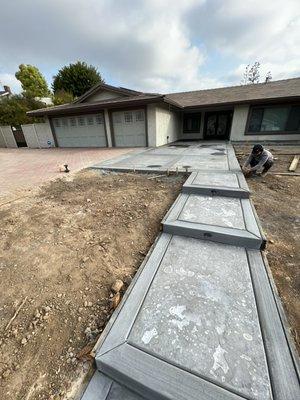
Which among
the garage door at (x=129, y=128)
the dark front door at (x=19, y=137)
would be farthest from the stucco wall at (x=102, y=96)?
the dark front door at (x=19, y=137)

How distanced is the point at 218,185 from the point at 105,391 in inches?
141

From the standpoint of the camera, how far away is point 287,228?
2.83 meters

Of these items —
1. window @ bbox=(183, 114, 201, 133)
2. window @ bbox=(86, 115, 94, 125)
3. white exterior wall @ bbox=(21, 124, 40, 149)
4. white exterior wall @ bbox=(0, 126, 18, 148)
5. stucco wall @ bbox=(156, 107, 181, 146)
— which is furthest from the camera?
white exterior wall @ bbox=(0, 126, 18, 148)

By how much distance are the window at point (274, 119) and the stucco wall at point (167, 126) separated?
192 inches

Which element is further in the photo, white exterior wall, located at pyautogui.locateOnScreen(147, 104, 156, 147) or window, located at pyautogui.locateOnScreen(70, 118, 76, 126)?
window, located at pyautogui.locateOnScreen(70, 118, 76, 126)

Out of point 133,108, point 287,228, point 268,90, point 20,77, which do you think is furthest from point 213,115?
point 20,77

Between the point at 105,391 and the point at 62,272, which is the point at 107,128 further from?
the point at 105,391

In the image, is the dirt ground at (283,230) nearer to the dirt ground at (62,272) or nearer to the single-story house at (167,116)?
the dirt ground at (62,272)

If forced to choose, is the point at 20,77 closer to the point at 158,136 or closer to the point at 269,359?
the point at 158,136

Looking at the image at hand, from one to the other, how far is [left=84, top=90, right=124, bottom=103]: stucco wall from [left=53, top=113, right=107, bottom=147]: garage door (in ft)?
5.02

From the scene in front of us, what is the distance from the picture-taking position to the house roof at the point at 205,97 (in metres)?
10.3

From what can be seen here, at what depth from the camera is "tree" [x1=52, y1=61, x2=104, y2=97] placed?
81.1 ft

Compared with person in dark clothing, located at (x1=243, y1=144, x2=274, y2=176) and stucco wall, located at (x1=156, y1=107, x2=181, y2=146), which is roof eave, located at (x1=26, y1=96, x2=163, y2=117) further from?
person in dark clothing, located at (x1=243, y1=144, x2=274, y2=176)

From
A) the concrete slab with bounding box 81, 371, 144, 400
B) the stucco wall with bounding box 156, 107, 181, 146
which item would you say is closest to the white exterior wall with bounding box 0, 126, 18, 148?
the stucco wall with bounding box 156, 107, 181, 146
